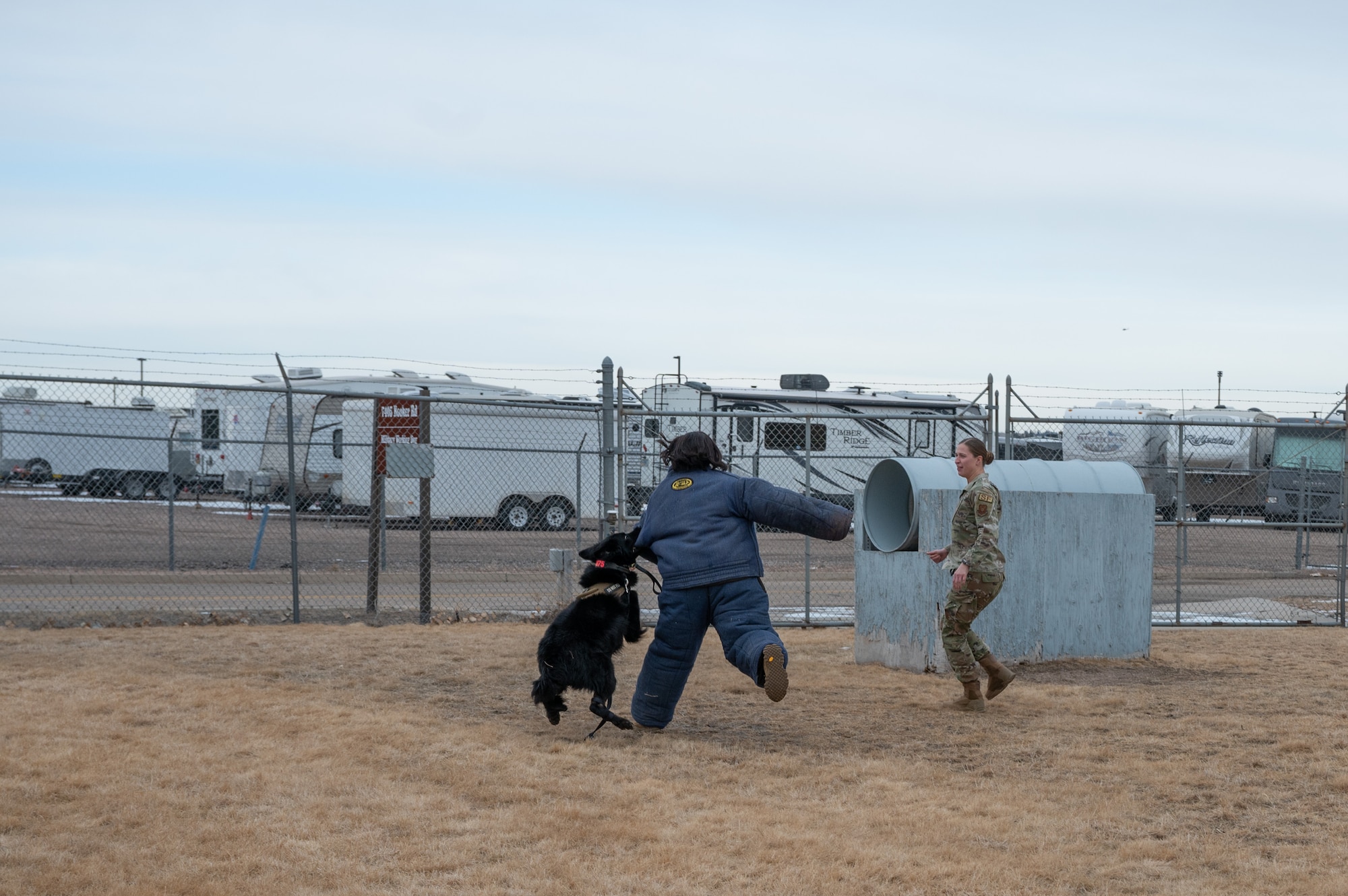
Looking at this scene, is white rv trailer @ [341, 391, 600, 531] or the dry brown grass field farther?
white rv trailer @ [341, 391, 600, 531]

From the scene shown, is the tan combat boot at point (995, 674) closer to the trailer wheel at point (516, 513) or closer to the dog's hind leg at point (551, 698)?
the dog's hind leg at point (551, 698)

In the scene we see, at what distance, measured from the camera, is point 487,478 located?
19.0m

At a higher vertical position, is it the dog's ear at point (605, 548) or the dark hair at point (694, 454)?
the dark hair at point (694, 454)

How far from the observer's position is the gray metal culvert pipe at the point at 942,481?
8516 millimetres

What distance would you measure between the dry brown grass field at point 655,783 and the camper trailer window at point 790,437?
520 inches

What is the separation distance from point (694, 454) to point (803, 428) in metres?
15.6

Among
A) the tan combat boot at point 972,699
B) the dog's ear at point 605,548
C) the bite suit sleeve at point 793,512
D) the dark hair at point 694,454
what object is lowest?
the tan combat boot at point 972,699

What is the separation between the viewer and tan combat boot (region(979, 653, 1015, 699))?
273 inches

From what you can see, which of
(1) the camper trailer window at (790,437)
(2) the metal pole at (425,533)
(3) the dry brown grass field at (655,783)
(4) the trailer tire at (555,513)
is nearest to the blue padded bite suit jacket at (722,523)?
(3) the dry brown grass field at (655,783)

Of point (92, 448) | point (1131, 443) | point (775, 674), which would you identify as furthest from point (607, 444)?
point (1131, 443)

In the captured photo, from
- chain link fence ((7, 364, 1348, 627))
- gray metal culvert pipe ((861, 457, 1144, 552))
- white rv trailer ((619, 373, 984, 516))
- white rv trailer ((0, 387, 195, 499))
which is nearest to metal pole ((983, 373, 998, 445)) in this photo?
chain link fence ((7, 364, 1348, 627))

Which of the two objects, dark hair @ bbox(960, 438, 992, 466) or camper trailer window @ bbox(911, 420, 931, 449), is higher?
camper trailer window @ bbox(911, 420, 931, 449)

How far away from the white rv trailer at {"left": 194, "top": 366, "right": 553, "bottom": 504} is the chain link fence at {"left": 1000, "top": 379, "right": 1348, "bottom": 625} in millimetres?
10585

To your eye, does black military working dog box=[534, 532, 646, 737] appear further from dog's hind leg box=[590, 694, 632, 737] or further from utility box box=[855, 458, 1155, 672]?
utility box box=[855, 458, 1155, 672]
